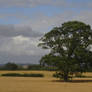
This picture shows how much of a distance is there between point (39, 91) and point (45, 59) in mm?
21135

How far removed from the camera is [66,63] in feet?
162

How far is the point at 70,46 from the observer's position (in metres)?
50.0

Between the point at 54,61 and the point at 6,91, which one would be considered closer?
the point at 6,91

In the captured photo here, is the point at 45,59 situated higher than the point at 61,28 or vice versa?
the point at 61,28

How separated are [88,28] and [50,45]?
A: 24.5 ft

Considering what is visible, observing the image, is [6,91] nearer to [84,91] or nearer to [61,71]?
[84,91]

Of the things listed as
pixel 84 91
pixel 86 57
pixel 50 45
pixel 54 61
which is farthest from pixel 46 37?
pixel 84 91

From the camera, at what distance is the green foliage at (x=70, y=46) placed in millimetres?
49312

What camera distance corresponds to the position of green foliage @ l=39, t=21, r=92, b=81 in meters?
49.3

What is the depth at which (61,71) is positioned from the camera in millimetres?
52000

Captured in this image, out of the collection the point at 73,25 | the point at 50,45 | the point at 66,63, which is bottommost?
the point at 66,63

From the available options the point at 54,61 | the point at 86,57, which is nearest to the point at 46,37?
the point at 54,61

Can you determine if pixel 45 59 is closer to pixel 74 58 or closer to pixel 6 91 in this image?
pixel 74 58

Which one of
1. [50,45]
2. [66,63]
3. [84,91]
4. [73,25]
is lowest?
[84,91]
